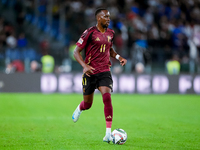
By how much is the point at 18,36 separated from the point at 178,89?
996 cm

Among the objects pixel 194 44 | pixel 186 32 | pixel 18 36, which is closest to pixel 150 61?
pixel 194 44

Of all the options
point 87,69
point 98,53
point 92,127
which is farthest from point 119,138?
point 92,127

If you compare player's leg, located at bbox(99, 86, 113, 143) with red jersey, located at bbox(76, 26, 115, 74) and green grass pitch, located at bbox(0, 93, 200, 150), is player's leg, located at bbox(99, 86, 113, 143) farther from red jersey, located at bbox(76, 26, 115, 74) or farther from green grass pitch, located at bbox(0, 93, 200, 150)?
red jersey, located at bbox(76, 26, 115, 74)

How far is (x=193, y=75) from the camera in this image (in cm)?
2000

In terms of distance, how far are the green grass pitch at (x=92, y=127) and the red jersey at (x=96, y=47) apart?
1.46 m

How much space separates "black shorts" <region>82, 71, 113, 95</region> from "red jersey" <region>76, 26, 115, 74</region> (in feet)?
0.33

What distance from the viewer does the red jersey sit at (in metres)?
7.37

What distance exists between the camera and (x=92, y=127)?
8.96 metres

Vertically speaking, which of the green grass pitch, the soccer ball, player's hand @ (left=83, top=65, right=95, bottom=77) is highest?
player's hand @ (left=83, top=65, right=95, bottom=77)

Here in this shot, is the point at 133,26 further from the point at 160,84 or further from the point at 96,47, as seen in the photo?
the point at 96,47

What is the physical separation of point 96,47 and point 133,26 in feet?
50.7

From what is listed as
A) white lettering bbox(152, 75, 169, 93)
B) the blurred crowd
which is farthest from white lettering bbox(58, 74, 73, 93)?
white lettering bbox(152, 75, 169, 93)

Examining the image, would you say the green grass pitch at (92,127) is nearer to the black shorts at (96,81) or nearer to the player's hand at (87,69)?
the black shorts at (96,81)

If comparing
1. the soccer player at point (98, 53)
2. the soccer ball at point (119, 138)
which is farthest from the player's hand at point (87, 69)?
the soccer ball at point (119, 138)
